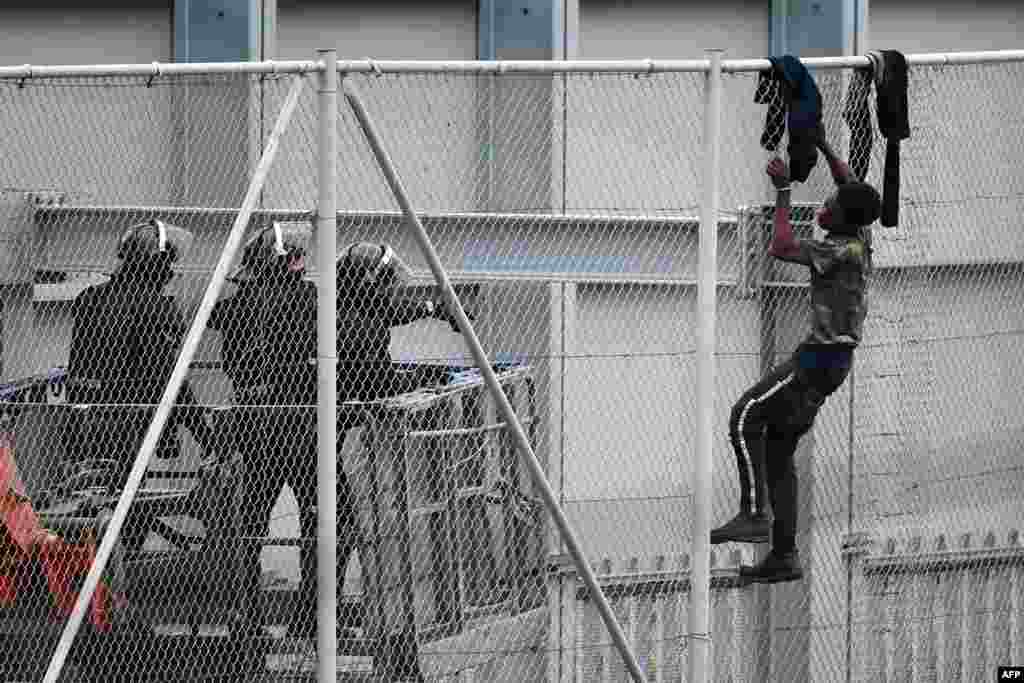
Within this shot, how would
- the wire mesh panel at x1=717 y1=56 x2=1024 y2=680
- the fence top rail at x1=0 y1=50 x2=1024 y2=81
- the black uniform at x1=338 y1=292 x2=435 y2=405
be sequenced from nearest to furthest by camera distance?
1. the fence top rail at x1=0 y1=50 x2=1024 y2=81
2. the black uniform at x1=338 y1=292 x2=435 y2=405
3. the wire mesh panel at x1=717 y1=56 x2=1024 y2=680

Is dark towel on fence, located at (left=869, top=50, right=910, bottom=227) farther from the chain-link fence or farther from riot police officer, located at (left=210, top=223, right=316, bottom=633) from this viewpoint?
riot police officer, located at (left=210, top=223, right=316, bottom=633)

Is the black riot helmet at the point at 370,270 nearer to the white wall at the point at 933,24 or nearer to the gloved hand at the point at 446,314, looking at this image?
the gloved hand at the point at 446,314

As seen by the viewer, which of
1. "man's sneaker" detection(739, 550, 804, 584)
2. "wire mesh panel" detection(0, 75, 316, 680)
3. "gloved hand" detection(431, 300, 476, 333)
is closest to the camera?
"gloved hand" detection(431, 300, 476, 333)

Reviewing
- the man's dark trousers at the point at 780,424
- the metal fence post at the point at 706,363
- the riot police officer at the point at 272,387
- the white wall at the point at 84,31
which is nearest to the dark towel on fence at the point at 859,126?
the metal fence post at the point at 706,363

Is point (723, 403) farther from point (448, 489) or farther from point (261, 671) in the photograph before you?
point (261, 671)

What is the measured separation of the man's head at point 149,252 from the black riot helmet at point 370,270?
666 mm

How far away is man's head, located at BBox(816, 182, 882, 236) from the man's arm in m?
0.20

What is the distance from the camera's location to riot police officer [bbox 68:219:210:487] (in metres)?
9.98

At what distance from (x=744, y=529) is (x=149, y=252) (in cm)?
269

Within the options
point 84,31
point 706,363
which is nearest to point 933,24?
point 84,31

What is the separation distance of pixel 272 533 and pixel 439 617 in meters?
0.80

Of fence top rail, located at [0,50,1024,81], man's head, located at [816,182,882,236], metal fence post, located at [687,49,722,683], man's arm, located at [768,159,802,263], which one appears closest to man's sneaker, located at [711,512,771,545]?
metal fence post, located at [687,49,722,683]

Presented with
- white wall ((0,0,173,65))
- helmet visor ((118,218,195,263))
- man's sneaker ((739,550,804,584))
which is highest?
white wall ((0,0,173,65))

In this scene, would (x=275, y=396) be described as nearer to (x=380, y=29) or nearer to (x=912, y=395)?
(x=912, y=395)
